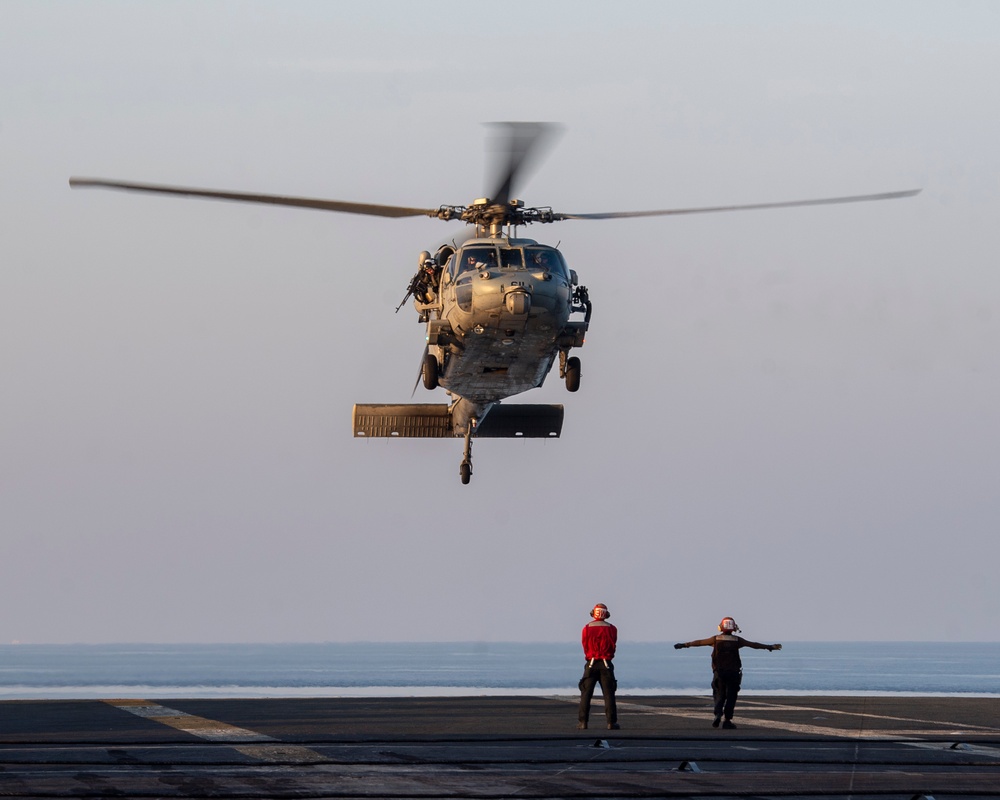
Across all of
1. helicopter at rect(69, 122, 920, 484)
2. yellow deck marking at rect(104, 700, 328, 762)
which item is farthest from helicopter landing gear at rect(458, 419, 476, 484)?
yellow deck marking at rect(104, 700, 328, 762)

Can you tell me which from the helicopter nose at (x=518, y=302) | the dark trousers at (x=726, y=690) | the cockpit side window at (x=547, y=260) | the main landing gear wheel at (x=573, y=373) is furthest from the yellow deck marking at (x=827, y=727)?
the cockpit side window at (x=547, y=260)

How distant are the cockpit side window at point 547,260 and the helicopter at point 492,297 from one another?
0.09 feet

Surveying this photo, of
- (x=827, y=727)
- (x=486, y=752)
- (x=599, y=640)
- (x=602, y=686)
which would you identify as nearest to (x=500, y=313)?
(x=599, y=640)

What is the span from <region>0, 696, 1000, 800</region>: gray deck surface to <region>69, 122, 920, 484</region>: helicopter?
23.1 feet

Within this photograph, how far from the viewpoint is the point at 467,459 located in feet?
104

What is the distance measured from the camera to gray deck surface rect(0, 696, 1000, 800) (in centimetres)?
1349

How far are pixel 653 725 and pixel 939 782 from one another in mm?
7972

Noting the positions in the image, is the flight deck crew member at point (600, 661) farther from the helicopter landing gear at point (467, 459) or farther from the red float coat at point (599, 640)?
the helicopter landing gear at point (467, 459)

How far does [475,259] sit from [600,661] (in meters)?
9.80

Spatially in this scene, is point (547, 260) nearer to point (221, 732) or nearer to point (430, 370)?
point (430, 370)

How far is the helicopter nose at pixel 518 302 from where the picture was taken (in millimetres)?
25250

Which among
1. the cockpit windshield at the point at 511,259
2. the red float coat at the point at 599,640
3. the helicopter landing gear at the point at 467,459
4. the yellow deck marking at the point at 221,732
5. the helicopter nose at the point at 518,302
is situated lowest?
the yellow deck marking at the point at 221,732

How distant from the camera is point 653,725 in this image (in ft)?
70.7

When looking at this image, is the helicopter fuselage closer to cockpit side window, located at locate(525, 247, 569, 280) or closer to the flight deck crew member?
cockpit side window, located at locate(525, 247, 569, 280)
